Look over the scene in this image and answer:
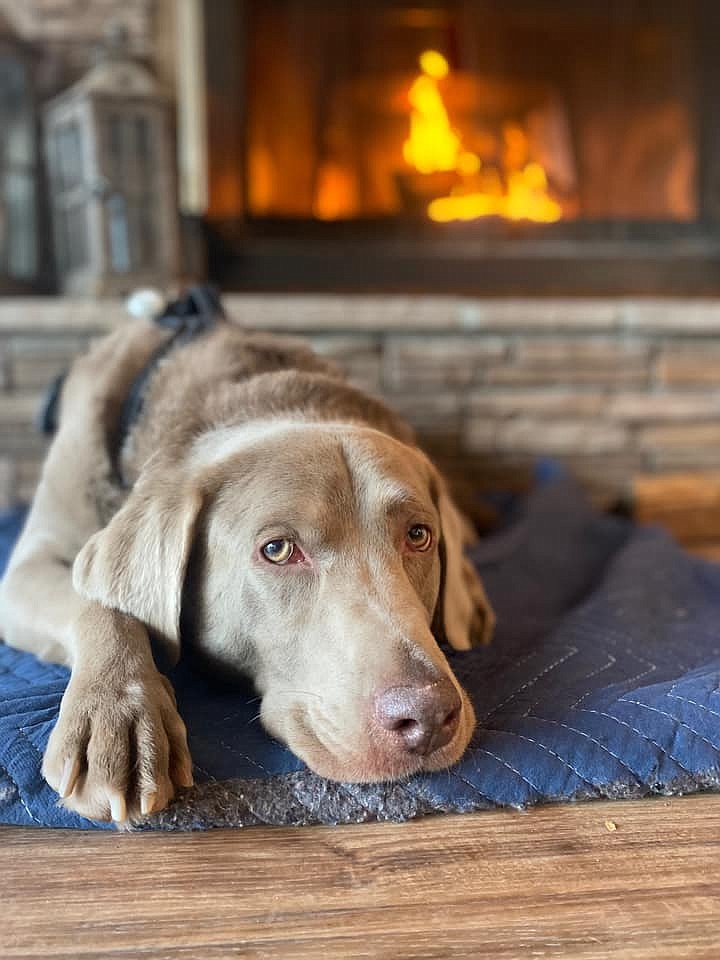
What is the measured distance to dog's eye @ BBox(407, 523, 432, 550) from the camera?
1377 mm

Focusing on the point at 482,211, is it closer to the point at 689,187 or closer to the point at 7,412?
the point at 689,187

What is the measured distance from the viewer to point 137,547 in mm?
1328

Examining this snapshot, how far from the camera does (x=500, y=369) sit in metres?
2.87

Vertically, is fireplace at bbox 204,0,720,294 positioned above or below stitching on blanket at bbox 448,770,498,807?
above

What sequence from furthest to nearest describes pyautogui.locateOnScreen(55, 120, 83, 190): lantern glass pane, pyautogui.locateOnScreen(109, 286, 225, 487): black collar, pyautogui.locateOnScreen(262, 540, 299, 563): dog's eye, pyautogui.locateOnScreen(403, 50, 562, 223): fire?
pyautogui.locateOnScreen(403, 50, 562, 223): fire → pyautogui.locateOnScreen(55, 120, 83, 190): lantern glass pane → pyautogui.locateOnScreen(109, 286, 225, 487): black collar → pyautogui.locateOnScreen(262, 540, 299, 563): dog's eye

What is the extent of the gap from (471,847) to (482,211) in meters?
2.64

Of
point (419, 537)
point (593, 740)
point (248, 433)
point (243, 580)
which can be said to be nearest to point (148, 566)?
point (243, 580)

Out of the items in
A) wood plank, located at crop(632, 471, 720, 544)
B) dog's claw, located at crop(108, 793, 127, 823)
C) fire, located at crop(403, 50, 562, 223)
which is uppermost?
fire, located at crop(403, 50, 562, 223)

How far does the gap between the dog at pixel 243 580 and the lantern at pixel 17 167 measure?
58.1 inches

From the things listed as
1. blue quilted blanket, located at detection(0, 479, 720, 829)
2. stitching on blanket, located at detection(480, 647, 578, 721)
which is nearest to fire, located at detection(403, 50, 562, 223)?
blue quilted blanket, located at detection(0, 479, 720, 829)

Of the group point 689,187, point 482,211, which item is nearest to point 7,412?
point 482,211

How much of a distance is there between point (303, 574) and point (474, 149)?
2534mm

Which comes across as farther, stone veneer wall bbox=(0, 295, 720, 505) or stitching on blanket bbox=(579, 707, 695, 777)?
stone veneer wall bbox=(0, 295, 720, 505)

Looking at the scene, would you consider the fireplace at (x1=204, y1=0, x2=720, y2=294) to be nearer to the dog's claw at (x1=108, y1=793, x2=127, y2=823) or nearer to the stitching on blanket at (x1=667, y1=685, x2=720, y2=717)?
the stitching on blanket at (x1=667, y1=685, x2=720, y2=717)
